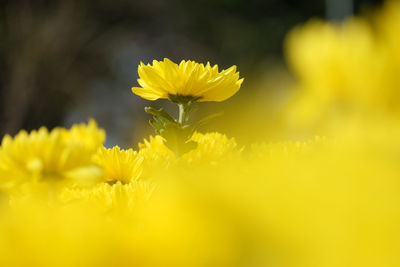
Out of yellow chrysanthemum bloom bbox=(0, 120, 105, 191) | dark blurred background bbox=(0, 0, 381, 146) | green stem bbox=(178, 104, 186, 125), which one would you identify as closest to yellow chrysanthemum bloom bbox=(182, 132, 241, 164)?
green stem bbox=(178, 104, 186, 125)

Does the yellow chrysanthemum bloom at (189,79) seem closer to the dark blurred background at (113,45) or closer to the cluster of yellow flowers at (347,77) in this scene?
the cluster of yellow flowers at (347,77)

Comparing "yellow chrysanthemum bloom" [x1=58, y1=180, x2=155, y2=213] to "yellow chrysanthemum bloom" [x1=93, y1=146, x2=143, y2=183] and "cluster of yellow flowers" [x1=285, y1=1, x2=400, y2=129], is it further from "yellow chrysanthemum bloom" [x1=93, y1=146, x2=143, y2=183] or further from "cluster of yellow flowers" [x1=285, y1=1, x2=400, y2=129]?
"cluster of yellow flowers" [x1=285, y1=1, x2=400, y2=129]

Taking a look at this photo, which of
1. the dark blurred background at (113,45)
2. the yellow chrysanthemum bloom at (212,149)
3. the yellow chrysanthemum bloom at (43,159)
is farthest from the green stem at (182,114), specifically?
the dark blurred background at (113,45)

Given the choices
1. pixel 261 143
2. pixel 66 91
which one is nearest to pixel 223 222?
pixel 261 143

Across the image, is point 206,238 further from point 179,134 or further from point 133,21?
point 133,21

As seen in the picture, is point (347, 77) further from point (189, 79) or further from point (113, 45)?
point (113, 45)
